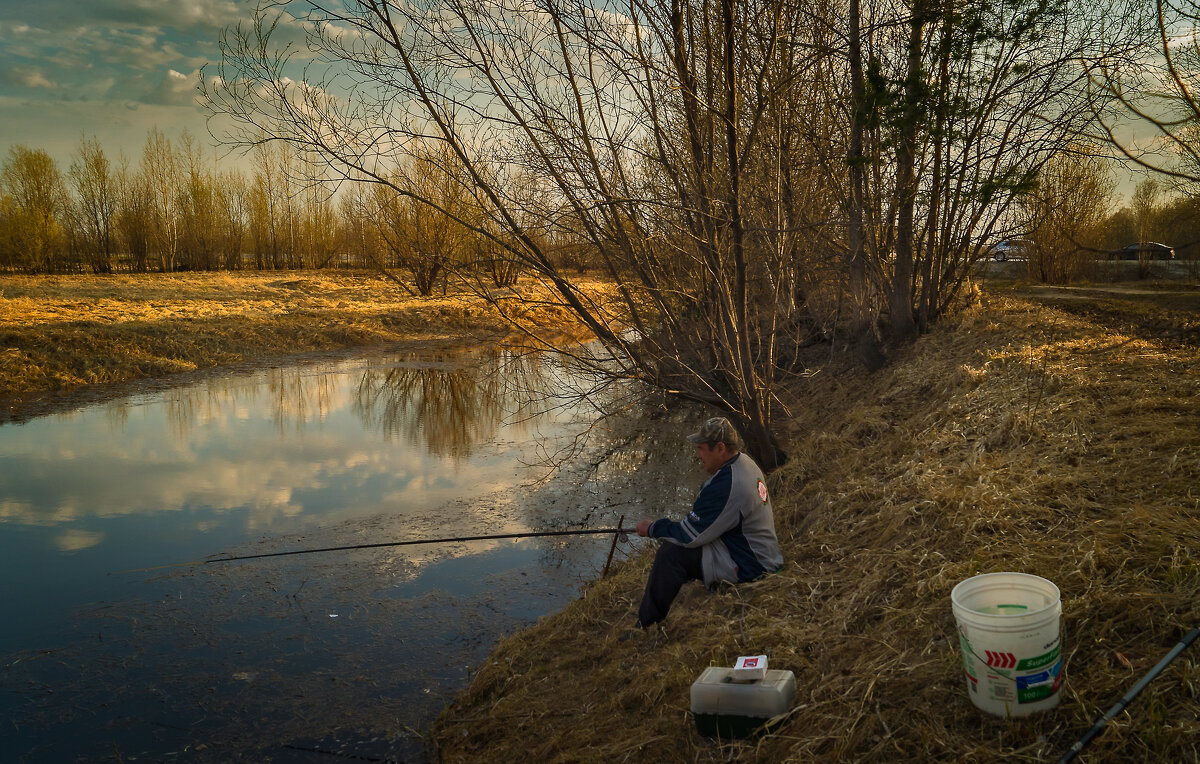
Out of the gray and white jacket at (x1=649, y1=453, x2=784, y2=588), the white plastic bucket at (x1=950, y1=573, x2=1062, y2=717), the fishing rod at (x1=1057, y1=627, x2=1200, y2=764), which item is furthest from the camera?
the gray and white jacket at (x1=649, y1=453, x2=784, y2=588)

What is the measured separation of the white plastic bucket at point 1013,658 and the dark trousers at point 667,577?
7.14ft

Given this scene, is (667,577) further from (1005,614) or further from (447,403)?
(447,403)

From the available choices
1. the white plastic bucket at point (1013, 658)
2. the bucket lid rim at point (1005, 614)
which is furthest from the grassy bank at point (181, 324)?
the white plastic bucket at point (1013, 658)

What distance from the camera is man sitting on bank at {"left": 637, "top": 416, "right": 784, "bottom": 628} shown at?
189 inches

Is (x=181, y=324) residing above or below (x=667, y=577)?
above

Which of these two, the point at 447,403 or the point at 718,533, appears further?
the point at 447,403

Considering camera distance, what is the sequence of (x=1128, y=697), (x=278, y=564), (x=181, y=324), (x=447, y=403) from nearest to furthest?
(x=1128, y=697)
(x=278, y=564)
(x=447, y=403)
(x=181, y=324)

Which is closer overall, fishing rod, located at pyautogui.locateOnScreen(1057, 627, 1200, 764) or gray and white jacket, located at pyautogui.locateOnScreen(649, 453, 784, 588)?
fishing rod, located at pyautogui.locateOnScreen(1057, 627, 1200, 764)

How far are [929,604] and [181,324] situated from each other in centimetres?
2051

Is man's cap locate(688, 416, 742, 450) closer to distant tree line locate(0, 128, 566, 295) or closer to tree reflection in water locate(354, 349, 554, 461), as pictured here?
tree reflection in water locate(354, 349, 554, 461)

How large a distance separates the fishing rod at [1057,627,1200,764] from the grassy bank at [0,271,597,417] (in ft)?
22.4

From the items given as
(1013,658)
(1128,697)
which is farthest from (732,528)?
(1128,697)

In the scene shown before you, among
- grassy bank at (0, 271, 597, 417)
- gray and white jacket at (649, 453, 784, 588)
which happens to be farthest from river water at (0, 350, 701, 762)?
grassy bank at (0, 271, 597, 417)

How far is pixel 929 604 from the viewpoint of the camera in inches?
144
